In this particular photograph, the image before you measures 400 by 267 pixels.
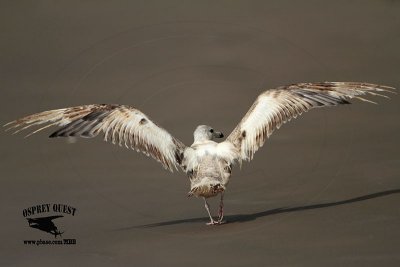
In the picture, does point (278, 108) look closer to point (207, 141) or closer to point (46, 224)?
point (207, 141)

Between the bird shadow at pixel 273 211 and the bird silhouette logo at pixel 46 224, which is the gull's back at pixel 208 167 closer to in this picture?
the bird shadow at pixel 273 211

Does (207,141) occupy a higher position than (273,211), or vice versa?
(207,141)

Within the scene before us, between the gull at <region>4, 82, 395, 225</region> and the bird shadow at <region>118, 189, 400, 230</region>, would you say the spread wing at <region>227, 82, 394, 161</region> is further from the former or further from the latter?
the bird shadow at <region>118, 189, 400, 230</region>

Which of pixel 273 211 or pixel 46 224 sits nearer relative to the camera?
pixel 273 211

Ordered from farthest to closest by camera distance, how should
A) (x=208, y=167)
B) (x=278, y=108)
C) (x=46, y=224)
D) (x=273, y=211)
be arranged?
(x=46, y=224), (x=273, y=211), (x=278, y=108), (x=208, y=167)

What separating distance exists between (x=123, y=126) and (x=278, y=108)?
2464 mm

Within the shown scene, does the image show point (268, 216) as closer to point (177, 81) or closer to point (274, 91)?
point (274, 91)

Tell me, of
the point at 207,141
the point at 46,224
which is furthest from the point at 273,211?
the point at 46,224

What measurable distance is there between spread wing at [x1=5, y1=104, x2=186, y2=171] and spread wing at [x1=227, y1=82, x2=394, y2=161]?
102 cm

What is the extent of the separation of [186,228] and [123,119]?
2000 millimetres

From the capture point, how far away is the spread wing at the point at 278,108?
1445cm

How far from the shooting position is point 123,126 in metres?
14.5

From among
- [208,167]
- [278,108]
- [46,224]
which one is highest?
[278,108]

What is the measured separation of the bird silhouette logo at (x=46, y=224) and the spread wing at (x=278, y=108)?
3239 millimetres
